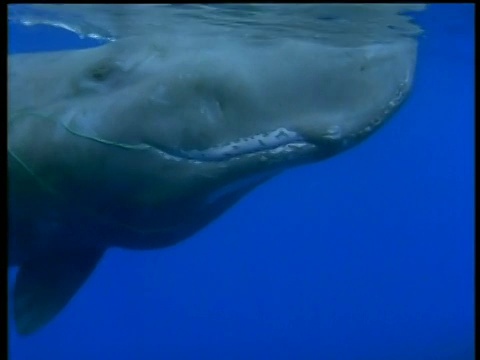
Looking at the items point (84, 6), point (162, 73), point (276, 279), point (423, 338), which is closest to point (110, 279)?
point (276, 279)

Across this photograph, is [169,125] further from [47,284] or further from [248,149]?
[47,284]

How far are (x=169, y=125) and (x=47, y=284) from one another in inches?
73.8

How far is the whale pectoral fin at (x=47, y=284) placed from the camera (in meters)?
4.96

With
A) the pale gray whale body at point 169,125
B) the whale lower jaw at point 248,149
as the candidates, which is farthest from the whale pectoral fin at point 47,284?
the whale lower jaw at point 248,149

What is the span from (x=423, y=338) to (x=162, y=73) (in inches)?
675

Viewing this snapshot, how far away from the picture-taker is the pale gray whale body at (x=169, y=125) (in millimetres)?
3924

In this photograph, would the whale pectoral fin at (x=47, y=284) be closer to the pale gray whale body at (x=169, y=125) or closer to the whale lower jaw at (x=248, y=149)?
the pale gray whale body at (x=169, y=125)

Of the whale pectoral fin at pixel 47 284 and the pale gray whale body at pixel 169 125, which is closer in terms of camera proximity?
the pale gray whale body at pixel 169 125

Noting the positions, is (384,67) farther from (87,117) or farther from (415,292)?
(415,292)

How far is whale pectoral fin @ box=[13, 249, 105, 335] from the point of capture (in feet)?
16.3

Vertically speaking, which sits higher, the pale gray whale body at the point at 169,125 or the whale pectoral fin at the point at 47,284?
the pale gray whale body at the point at 169,125

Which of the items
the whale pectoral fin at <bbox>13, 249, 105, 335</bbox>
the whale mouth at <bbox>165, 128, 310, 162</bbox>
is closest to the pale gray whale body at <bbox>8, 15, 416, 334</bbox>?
the whale mouth at <bbox>165, 128, 310, 162</bbox>

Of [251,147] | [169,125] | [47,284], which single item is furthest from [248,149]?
[47,284]

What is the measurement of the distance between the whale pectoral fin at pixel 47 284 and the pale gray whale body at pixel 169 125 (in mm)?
532
